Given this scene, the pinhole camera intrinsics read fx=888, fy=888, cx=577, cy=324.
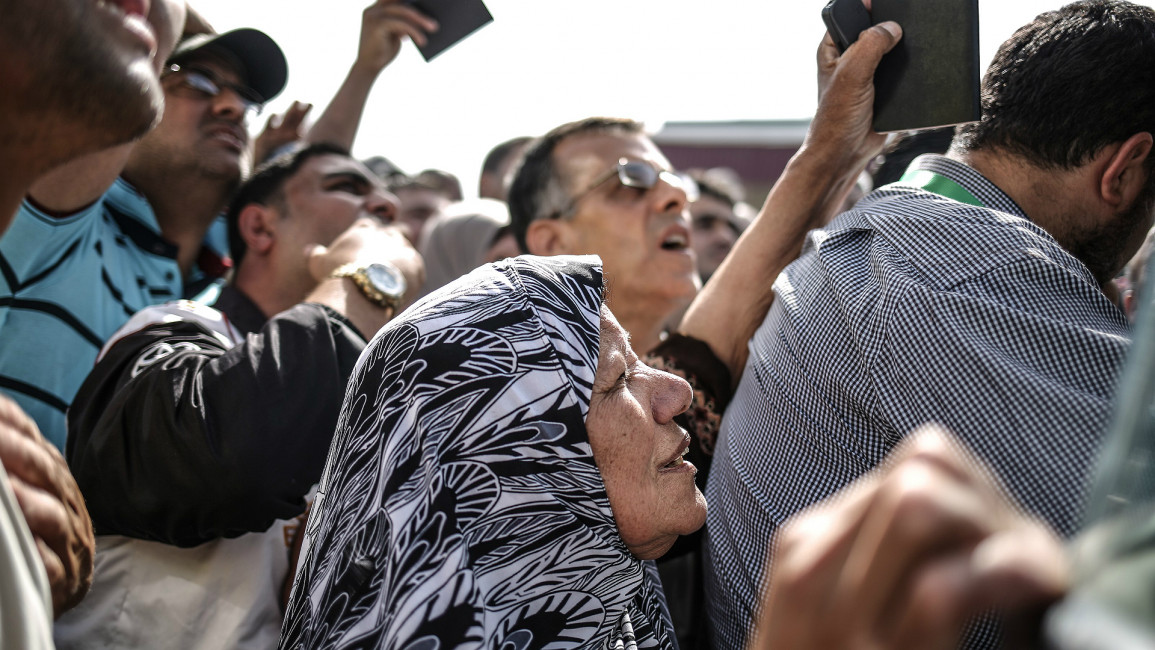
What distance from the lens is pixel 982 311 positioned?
1.58 m

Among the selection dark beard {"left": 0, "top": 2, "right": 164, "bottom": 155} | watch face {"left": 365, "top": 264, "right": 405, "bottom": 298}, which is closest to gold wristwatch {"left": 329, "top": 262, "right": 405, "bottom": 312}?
watch face {"left": 365, "top": 264, "right": 405, "bottom": 298}

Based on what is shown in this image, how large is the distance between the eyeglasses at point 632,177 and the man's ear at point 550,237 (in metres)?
0.05

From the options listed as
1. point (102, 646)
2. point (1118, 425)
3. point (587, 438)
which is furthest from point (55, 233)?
point (1118, 425)

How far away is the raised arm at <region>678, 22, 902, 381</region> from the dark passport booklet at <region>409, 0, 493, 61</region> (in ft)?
5.11

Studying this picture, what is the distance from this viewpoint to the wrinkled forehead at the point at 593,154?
12.2 ft

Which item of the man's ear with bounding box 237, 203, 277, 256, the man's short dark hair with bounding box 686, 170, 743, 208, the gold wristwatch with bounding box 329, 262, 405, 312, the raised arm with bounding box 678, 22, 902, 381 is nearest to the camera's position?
the raised arm with bounding box 678, 22, 902, 381

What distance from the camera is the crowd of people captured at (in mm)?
1002

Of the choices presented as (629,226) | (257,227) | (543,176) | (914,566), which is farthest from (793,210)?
(257,227)

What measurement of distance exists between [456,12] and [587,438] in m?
2.47

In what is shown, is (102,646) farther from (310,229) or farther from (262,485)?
(310,229)

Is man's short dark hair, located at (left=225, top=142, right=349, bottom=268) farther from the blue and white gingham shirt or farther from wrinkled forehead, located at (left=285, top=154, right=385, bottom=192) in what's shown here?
the blue and white gingham shirt

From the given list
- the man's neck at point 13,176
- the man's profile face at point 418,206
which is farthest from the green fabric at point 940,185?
the man's profile face at point 418,206

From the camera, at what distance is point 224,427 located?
1.98 meters

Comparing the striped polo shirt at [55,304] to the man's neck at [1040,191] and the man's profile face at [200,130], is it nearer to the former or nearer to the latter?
the man's profile face at [200,130]
